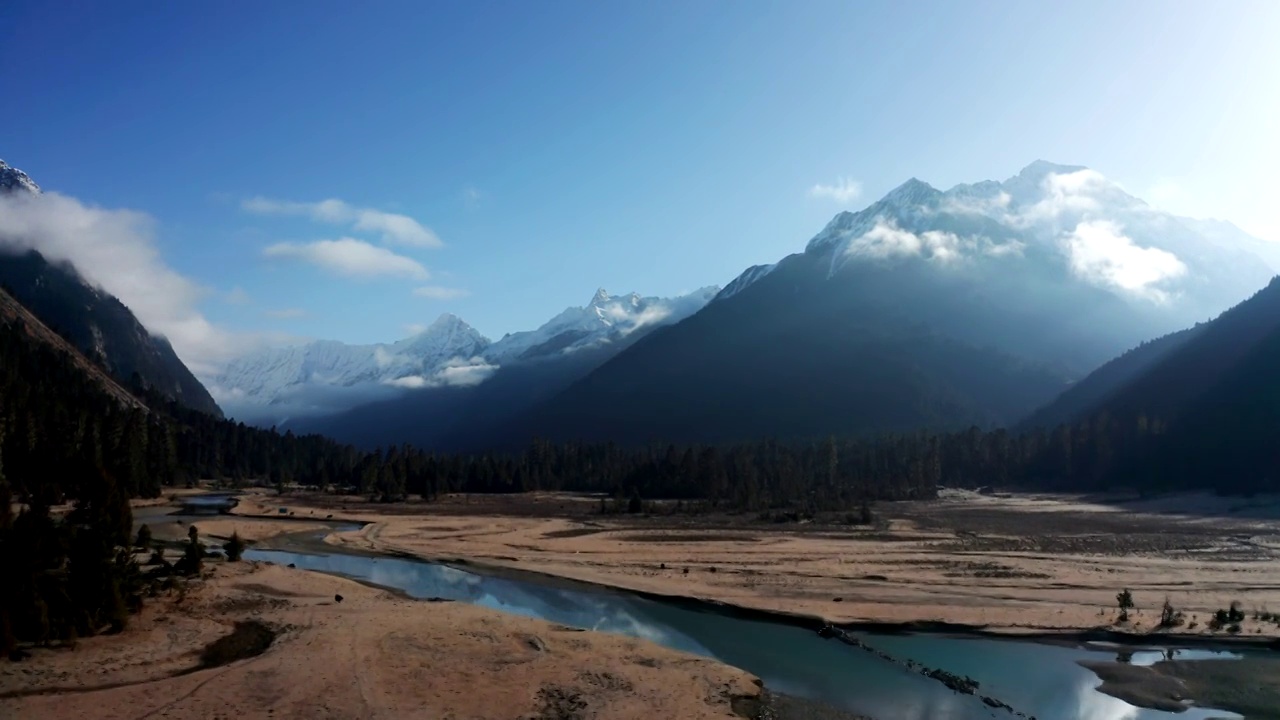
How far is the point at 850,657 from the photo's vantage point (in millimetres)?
35406

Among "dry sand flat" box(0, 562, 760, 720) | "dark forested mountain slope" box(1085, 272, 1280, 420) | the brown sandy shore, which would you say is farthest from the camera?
"dark forested mountain slope" box(1085, 272, 1280, 420)

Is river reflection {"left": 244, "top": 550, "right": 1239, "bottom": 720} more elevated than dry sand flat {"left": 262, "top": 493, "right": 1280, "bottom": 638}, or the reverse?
dry sand flat {"left": 262, "top": 493, "right": 1280, "bottom": 638}

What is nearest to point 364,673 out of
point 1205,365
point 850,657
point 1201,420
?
point 850,657

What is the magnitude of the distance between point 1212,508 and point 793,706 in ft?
334

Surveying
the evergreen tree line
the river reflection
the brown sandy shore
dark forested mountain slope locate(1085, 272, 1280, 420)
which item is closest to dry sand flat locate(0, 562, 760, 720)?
the river reflection

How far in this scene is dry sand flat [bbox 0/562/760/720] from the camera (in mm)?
24938

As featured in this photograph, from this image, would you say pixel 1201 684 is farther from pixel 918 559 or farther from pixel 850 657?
pixel 918 559

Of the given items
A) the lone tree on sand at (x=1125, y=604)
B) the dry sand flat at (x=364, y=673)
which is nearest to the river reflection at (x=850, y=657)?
the dry sand flat at (x=364, y=673)

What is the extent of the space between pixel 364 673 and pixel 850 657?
20.4m

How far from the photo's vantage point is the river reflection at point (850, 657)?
29.3 m

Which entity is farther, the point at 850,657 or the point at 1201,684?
the point at 850,657

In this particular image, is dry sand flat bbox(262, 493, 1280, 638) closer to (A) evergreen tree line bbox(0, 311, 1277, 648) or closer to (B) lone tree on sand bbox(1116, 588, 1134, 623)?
(B) lone tree on sand bbox(1116, 588, 1134, 623)

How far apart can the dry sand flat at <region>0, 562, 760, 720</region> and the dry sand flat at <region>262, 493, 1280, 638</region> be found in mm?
14594

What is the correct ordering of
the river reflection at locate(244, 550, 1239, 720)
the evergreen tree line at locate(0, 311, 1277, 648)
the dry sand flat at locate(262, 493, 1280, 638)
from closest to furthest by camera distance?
the river reflection at locate(244, 550, 1239, 720) → the dry sand flat at locate(262, 493, 1280, 638) → the evergreen tree line at locate(0, 311, 1277, 648)
